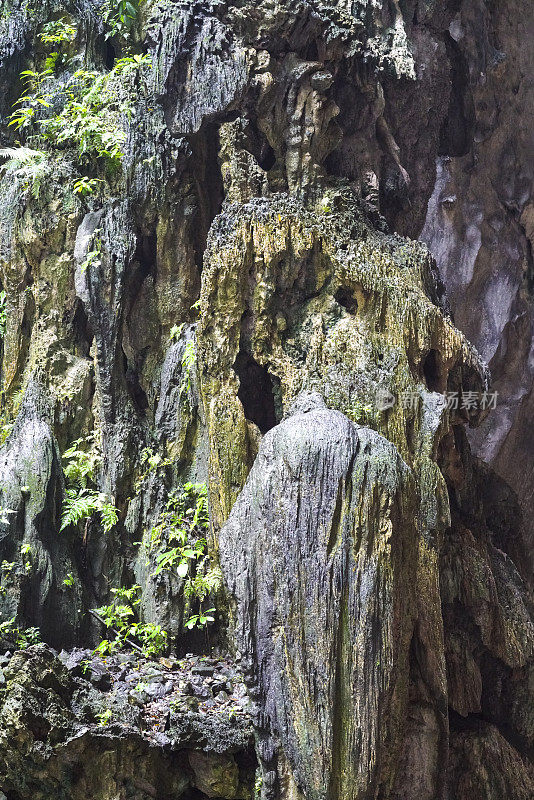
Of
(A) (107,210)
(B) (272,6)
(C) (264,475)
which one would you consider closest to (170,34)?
(B) (272,6)

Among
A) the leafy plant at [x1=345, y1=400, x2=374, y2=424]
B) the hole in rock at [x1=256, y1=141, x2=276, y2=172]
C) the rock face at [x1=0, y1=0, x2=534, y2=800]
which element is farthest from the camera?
the hole in rock at [x1=256, y1=141, x2=276, y2=172]

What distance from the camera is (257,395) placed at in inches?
200

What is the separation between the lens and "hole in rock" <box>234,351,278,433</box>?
504 cm

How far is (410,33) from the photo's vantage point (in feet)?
19.4

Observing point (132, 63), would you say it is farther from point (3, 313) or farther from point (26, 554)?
point (26, 554)

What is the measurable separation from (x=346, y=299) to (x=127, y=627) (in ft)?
8.11

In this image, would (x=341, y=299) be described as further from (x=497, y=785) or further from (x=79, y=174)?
(x=497, y=785)

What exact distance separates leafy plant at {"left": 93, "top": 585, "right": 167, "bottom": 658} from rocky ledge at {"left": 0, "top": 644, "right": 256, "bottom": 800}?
350 millimetres

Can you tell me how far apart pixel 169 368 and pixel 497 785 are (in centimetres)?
333

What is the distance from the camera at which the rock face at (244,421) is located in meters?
4.16

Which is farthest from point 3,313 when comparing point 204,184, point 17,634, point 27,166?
point 17,634

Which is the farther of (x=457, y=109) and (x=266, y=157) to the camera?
(x=457, y=109)

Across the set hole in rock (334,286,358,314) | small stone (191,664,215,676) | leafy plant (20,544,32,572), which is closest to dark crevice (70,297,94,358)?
leafy plant (20,544,32,572)

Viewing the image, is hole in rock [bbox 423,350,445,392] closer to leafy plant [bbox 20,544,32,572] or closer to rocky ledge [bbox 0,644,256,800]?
rocky ledge [bbox 0,644,256,800]
